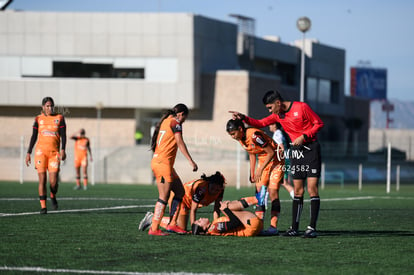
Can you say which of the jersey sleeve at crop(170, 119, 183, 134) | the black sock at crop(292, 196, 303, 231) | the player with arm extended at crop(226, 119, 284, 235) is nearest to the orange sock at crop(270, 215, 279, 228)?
the player with arm extended at crop(226, 119, 284, 235)

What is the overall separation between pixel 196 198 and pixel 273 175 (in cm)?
158

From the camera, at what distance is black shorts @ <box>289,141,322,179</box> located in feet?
37.4

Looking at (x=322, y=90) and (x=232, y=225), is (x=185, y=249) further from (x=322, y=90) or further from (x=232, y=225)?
(x=322, y=90)

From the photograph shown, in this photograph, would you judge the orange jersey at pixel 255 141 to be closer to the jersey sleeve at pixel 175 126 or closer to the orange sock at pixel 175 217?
the jersey sleeve at pixel 175 126

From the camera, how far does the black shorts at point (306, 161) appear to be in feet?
37.4

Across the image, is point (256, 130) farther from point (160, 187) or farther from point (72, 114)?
point (72, 114)

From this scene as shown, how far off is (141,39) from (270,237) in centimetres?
4815

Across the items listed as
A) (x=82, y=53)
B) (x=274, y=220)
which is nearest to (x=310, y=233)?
(x=274, y=220)

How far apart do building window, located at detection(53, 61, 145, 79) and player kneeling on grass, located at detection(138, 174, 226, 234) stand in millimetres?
47340

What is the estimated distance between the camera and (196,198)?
1162 cm

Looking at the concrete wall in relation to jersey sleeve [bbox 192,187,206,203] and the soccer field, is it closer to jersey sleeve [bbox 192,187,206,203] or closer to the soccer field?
the soccer field

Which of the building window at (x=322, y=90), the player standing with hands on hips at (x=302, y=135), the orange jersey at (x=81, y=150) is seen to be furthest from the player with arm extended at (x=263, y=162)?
the building window at (x=322, y=90)

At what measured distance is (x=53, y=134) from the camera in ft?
50.4

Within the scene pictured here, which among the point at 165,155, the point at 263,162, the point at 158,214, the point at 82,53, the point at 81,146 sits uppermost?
the point at 82,53
